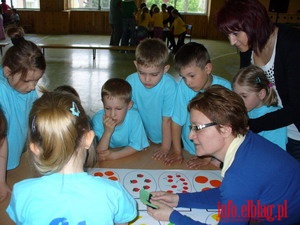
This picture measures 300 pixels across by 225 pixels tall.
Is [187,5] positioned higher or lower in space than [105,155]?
higher

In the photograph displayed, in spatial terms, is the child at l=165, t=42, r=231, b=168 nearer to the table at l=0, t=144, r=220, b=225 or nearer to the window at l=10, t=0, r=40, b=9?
the table at l=0, t=144, r=220, b=225

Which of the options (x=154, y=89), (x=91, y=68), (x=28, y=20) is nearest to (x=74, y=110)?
(x=154, y=89)

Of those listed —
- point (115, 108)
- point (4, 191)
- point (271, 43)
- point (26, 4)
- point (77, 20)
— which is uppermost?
point (26, 4)

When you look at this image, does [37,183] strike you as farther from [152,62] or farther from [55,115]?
[152,62]

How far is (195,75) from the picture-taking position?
1.90m

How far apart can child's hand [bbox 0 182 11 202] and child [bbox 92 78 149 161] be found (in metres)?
0.53

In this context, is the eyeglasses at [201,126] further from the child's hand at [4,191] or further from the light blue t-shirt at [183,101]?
the child's hand at [4,191]

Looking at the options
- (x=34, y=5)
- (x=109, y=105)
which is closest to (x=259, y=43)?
(x=109, y=105)

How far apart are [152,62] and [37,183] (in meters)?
1.26

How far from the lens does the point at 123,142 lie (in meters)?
2.02

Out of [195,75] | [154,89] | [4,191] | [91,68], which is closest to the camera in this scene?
[4,191]

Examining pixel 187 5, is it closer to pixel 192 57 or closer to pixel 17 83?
pixel 192 57

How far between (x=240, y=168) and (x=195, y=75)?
0.88 meters

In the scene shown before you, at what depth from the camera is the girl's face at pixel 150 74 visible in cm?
205
